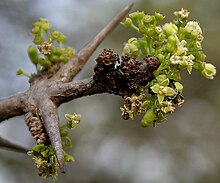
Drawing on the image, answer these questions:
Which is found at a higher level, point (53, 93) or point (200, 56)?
point (200, 56)

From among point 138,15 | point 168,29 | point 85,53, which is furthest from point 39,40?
point 168,29

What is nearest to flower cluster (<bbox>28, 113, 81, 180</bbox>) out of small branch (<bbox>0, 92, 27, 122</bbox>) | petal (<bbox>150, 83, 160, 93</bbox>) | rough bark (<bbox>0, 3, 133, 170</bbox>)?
rough bark (<bbox>0, 3, 133, 170</bbox>)

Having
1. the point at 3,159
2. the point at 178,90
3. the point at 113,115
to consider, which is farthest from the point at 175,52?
the point at 113,115

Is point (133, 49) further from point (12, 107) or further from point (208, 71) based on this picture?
point (12, 107)

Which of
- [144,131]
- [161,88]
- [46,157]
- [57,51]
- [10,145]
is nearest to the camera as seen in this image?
[161,88]

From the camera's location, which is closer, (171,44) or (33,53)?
(171,44)

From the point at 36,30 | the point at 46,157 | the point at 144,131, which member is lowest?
the point at 46,157

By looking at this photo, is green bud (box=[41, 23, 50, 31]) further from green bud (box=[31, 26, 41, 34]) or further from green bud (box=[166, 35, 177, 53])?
green bud (box=[166, 35, 177, 53])

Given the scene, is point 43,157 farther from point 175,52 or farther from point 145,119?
point 175,52

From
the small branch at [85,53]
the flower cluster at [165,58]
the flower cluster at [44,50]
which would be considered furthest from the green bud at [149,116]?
the flower cluster at [44,50]
